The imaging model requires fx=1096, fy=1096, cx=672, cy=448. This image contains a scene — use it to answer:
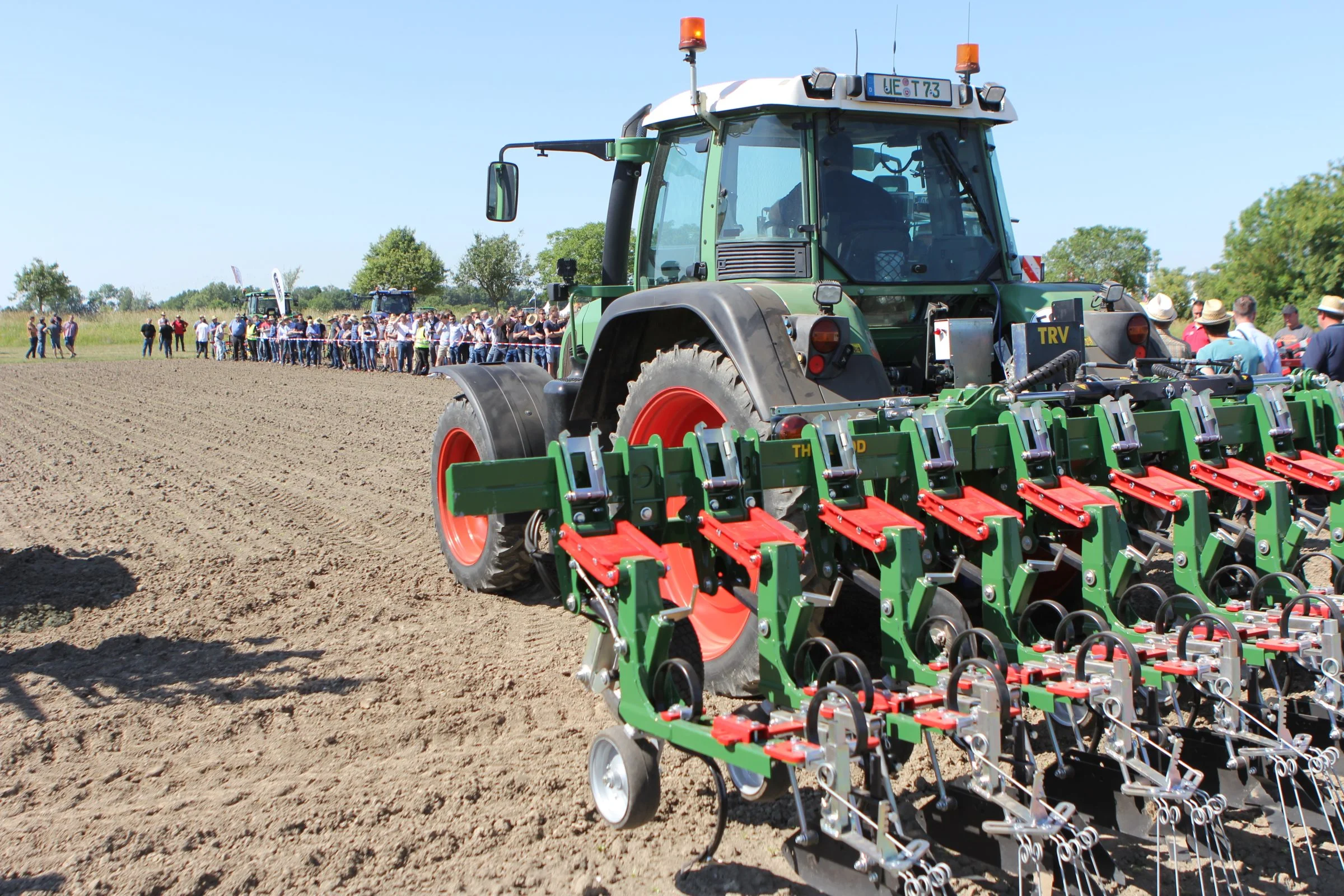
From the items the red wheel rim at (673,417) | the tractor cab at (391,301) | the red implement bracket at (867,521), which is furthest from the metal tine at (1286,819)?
the tractor cab at (391,301)

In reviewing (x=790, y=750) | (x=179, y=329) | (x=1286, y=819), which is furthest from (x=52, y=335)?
(x=1286, y=819)

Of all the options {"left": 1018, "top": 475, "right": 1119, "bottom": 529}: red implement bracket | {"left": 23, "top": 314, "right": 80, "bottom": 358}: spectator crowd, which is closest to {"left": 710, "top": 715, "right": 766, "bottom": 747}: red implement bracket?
{"left": 1018, "top": 475, "right": 1119, "bottom": 529}: red implement bracket

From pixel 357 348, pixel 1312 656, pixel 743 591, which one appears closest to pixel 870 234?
pixel 743 591

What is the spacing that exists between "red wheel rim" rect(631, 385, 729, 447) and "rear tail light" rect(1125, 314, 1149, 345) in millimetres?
1967

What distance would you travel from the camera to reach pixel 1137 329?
501 centimetres

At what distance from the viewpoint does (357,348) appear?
27.9m

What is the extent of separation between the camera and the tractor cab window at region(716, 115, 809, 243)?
4914mm

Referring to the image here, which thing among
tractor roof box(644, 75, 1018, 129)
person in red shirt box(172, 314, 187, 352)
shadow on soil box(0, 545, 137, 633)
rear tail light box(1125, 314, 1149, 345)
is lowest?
shadow on soil box(0, 545, 137, 633)

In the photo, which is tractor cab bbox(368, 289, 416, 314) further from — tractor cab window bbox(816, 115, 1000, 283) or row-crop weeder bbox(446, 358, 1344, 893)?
row-crop weeder bbox(446, 358, 1344, 893)

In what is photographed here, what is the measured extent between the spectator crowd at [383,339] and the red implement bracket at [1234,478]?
1246cm

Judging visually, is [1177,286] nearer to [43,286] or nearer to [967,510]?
[967,510]

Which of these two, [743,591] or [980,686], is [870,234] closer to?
[743,591]

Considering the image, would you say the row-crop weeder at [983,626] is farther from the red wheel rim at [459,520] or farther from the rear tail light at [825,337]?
the red wheel rim at [459,520]

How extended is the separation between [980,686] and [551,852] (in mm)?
1357
